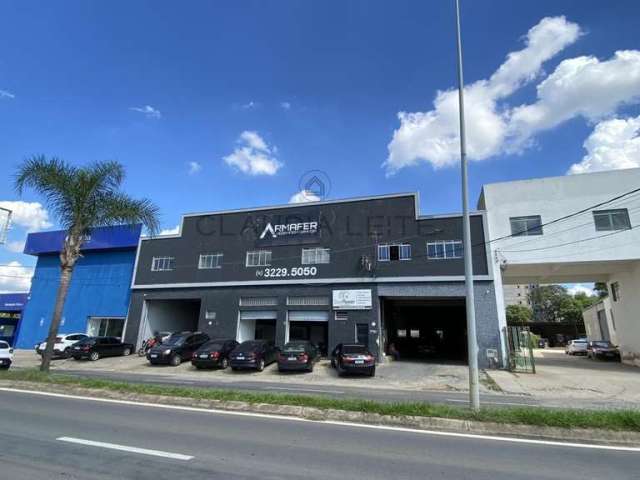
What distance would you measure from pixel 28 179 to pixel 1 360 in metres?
8.51

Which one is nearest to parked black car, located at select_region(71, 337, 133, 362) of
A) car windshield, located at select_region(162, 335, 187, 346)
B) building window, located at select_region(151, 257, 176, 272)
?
car windshield, located at select_region(162, 335, 187, 346)

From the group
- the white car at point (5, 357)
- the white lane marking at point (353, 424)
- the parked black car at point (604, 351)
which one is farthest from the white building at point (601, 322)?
the white car at point (5, 357)

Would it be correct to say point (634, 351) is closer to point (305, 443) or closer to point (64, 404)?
point (305, 443)

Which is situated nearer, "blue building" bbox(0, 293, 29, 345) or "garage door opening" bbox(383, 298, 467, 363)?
"blue building" bbox(0, 293, 29, 345)

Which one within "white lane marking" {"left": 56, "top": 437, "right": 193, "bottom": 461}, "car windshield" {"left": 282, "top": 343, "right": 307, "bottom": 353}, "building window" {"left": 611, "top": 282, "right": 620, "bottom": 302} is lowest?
"white lane marking" {"left": 56, "top": 437, "right": 193, "bottom": 461}

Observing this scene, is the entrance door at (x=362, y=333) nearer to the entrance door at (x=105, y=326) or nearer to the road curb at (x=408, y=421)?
the road curb at (x=408, y=421)

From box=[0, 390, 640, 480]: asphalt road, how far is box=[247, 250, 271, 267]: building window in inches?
785

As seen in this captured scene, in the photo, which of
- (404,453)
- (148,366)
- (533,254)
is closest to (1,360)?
(148,366)

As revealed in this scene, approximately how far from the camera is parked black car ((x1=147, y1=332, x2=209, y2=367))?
22.2 m

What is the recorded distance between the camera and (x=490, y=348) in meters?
21.8

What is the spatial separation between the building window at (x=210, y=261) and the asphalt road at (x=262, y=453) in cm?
2130

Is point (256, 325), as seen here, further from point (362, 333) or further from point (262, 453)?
point (262, 453)

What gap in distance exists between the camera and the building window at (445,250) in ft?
77.3

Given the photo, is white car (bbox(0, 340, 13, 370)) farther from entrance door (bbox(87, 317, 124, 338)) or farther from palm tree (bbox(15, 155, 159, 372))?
entrance door (bbox(87, 317, 124, 338))
